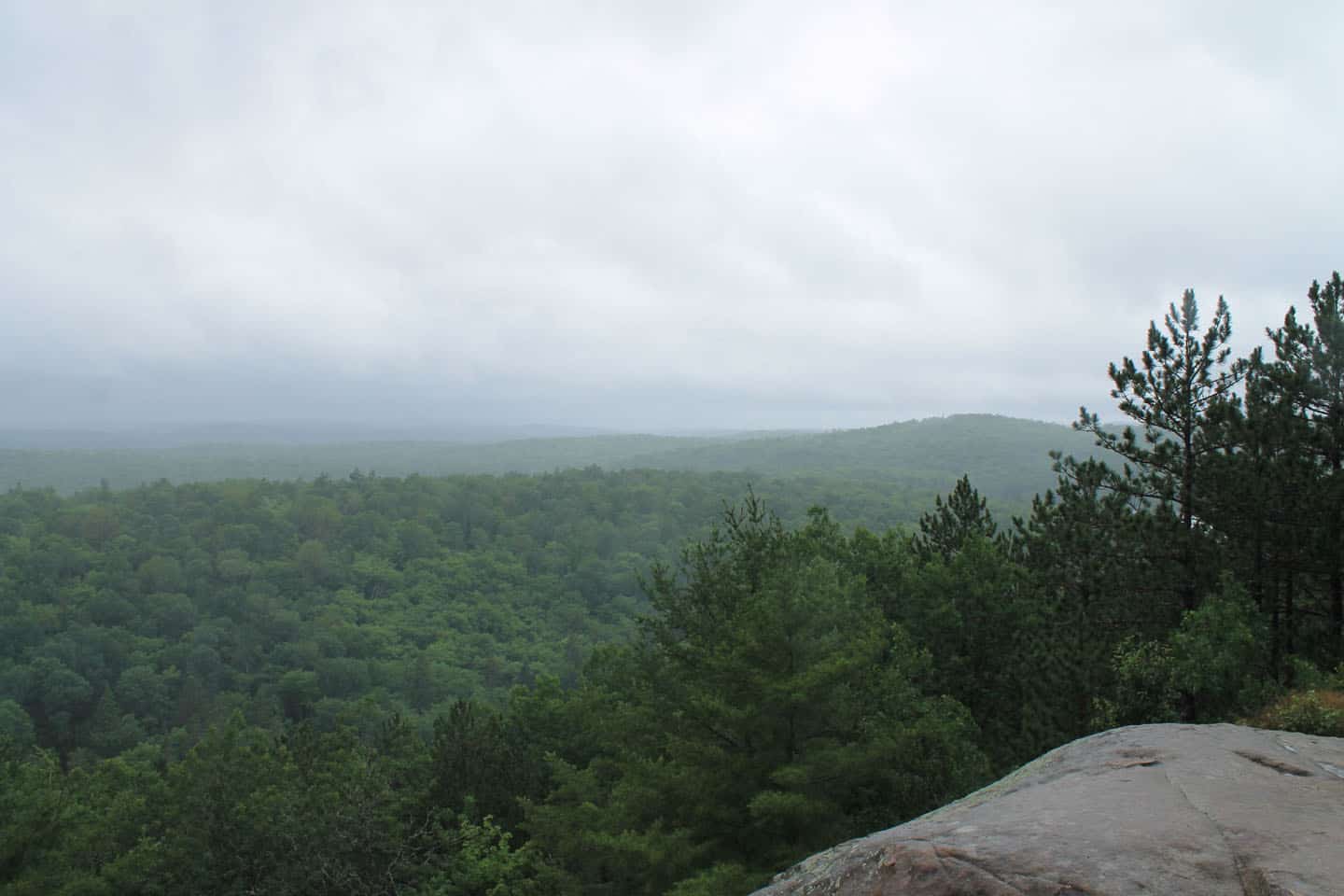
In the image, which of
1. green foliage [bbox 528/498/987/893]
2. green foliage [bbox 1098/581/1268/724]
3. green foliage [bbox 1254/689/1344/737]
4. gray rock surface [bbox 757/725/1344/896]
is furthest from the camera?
green foliage [bbox 1098/581/1268/724]

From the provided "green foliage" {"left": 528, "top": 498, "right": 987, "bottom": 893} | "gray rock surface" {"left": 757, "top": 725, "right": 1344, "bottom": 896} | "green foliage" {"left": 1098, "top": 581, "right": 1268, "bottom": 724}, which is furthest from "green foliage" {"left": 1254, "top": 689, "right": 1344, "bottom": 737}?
"green foliage" {"left": 528, "top": 498, "right": 987, "bottom": 893}

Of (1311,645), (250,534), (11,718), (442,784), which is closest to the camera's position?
(1311,645)

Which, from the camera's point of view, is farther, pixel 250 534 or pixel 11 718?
pixel 250 534

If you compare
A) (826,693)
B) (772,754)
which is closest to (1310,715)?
(826,693)

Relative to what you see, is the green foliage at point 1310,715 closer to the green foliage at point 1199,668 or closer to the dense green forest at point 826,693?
the dense green forest at point 826,693

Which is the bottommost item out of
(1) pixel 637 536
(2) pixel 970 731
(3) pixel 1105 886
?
(1) pixel 637 536

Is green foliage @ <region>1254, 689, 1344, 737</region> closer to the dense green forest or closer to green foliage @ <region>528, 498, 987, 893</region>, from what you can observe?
the dense green forest

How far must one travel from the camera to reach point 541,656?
7288 cm

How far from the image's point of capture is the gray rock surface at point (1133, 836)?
4430mm

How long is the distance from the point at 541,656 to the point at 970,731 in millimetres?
61786

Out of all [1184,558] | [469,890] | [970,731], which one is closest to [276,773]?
[469,890]

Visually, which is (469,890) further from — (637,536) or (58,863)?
(637,536)

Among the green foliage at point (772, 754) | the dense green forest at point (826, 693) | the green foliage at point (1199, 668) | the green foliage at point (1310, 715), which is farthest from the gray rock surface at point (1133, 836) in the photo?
the green foliage at point (1199, 668)

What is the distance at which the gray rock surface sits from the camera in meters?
4.43
